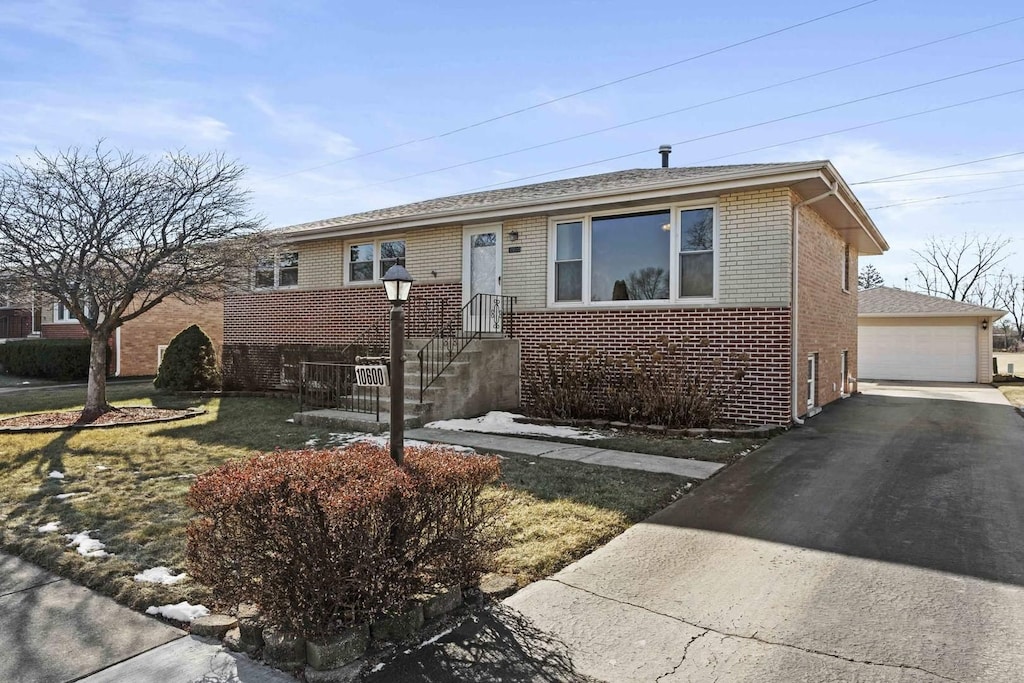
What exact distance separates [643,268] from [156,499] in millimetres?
7657

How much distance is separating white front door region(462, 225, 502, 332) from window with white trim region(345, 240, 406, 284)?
175 cm

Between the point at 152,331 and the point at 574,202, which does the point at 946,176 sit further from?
the point at 152,331

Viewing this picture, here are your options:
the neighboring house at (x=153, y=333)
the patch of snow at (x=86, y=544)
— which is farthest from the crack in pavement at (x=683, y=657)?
the neighboring house at (x=153, y=333)

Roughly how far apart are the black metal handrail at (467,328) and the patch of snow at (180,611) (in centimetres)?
704

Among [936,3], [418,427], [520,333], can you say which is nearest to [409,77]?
[520,333]

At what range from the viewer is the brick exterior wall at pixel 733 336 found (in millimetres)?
9141

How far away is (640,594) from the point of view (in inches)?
141

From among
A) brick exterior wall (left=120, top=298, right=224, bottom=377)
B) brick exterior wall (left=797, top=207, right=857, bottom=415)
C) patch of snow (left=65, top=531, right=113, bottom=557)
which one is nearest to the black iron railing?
patch of snow (left=65, top=531, right=113, bottom=557)

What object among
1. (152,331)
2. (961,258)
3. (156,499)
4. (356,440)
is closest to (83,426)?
(356,440)

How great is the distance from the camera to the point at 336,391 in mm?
11078

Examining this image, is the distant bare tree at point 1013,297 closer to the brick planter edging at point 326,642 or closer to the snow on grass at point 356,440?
the snow on grass at point 356,440

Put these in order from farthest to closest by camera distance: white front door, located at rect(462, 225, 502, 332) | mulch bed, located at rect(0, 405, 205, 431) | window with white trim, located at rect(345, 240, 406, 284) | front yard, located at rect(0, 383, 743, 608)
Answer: window with white trim, located at rect(345, 240, 406, 284), white front door, located at rect(462, 225, 502, 332), mulch bed, located at rect(0, 405, 205, 431), front yard, located at rect(0, 383, 743, 608)

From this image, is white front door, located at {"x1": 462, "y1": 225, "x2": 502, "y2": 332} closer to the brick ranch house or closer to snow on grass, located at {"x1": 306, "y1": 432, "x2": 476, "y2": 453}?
the brick ranch house

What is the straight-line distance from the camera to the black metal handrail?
35.3 feet
